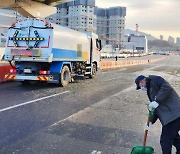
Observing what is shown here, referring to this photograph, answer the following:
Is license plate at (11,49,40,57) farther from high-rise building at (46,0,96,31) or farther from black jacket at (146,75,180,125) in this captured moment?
high-rise building at (46,0,96,31)

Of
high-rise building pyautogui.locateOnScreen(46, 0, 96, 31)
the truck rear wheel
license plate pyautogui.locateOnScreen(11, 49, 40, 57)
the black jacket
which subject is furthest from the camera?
high-rise building pyautogui.locateOnScreen(46, 0, 96, 31)

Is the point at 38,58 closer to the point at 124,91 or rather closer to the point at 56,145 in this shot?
the point at 124,91

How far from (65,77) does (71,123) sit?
7.91 m

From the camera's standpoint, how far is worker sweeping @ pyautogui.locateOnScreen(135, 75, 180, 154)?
4676 mm

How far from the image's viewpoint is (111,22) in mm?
135500

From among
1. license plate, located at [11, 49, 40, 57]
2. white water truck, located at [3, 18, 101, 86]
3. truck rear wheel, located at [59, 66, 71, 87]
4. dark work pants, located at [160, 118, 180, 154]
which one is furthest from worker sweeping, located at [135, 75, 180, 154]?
truck rear wheel, located at [59, 66, 71, 87]

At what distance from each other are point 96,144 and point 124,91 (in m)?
8.10

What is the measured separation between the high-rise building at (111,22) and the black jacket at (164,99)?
410 ft

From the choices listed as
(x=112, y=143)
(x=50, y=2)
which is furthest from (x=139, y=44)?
(x=112, y=143)

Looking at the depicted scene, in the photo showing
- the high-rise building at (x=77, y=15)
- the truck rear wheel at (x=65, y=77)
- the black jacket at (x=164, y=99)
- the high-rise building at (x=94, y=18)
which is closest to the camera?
the black jacket at (x=164, y=99)

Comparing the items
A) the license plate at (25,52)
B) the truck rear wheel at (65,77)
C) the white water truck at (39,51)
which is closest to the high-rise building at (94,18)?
the truck rear wheel at (65,77)

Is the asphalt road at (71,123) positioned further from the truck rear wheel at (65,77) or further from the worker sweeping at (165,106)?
the truck rear wheel at (65,77)

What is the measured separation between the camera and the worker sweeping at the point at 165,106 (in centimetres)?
468

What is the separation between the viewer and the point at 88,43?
735 inches
